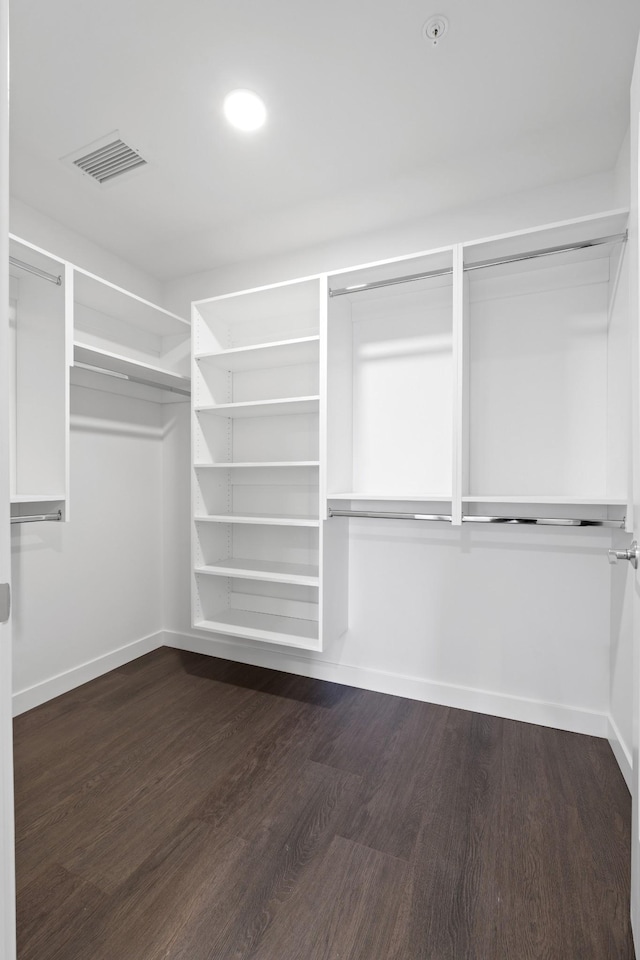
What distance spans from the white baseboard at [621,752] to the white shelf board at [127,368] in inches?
112

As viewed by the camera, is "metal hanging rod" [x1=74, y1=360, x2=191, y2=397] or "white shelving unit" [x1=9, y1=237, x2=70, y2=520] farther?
"metal hanging rod" [x1=74, y1=360, x2=191, y2=397]

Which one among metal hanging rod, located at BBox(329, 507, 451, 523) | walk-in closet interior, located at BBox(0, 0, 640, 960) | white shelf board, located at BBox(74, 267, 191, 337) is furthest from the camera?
white shelf board, located at BBox(74, 267, 191, 337)

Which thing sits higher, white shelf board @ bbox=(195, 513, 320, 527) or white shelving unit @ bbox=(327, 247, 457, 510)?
white shelving unit @ bbox=(327, 247, 457, 510)

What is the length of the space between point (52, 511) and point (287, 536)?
1.27m

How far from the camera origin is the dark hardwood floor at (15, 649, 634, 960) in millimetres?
1207

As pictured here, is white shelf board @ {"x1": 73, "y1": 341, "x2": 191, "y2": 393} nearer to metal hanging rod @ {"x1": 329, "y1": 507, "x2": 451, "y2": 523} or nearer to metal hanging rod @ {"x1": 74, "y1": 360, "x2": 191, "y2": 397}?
metal hanging rod @ {"x1": 74, "y1": 360, "x2": 191, "y2": 397}

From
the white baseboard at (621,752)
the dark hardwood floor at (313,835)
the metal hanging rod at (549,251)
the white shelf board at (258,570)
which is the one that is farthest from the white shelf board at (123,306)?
the white baseboard at (621,752)

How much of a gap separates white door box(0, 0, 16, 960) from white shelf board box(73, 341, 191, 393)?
151 cm

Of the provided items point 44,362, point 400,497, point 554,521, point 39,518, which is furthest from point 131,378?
point 554,521

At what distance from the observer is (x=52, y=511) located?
7.46ft

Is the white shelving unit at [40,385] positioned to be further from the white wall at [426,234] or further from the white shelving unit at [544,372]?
the white shelving unit at [544,372]

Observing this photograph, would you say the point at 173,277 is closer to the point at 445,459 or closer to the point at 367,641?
the point at 445,459

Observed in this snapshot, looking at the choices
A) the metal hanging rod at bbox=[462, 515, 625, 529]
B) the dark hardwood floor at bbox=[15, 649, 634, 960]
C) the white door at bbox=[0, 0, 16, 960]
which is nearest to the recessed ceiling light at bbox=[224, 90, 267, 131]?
the white door at bbox=[0, 0, 16, 960]

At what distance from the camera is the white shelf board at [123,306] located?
2.34 m
